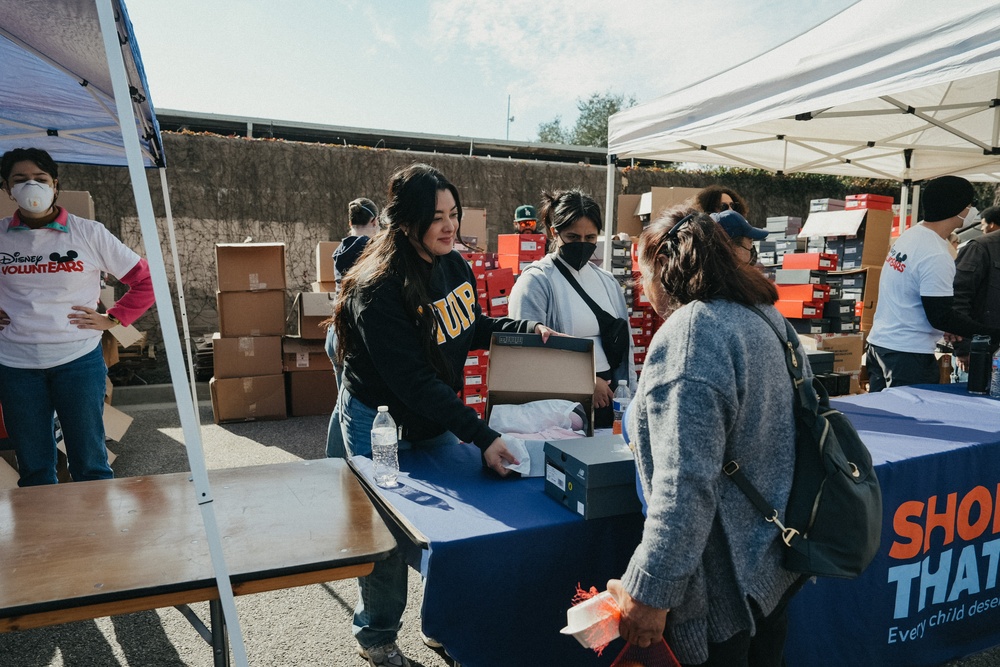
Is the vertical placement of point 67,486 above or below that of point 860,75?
below

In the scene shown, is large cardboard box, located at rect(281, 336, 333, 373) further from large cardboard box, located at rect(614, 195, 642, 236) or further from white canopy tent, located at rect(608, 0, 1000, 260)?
large cardboard box, located at rect(614, 195, 642, 236)

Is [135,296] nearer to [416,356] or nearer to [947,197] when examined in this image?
[416,356]

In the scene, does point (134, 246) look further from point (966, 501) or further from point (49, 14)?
point (966, 501)

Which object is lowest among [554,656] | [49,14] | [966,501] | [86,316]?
[554,656]

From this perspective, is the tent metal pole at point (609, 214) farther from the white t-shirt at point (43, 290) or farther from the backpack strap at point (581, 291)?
the white t-shirt at point (43, 290)

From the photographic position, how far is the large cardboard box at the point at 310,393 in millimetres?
5660

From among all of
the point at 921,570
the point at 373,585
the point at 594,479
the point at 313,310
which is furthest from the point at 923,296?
the point at 313,310

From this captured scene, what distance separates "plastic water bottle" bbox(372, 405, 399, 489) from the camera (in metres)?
1.73

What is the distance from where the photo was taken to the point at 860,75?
266cm

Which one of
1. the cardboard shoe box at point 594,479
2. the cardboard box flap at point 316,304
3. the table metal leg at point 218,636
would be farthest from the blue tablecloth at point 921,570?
the cardboard box flap at point 316,304

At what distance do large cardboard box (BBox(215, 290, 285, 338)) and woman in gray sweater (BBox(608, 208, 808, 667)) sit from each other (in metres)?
4.79

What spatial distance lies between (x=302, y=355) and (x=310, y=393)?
386 mm

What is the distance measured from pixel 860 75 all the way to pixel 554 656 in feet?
8.78

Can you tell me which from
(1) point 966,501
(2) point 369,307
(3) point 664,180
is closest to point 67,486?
(2) point 369,307
